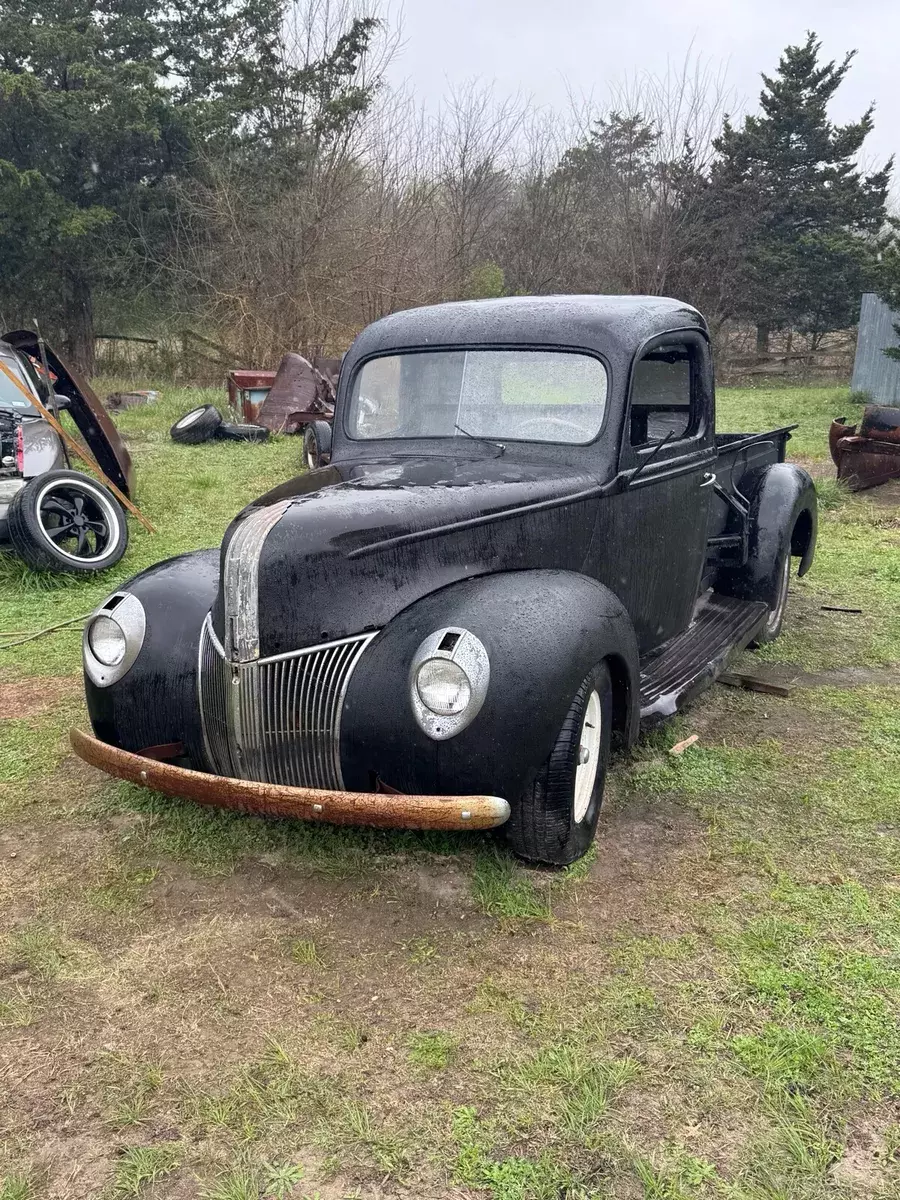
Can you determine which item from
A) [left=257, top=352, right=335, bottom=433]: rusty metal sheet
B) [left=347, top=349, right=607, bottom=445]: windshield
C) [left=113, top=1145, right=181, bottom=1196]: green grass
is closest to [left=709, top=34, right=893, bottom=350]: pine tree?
[left=257, top=352, right=335, bottom=433]: rusty metal sheet

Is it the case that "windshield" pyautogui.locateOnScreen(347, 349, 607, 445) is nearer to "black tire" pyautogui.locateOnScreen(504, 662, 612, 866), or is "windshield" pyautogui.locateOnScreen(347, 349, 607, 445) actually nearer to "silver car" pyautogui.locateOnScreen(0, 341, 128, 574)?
"black tire" pyautogui.locateOnScreen(504, 662, 612, 866)

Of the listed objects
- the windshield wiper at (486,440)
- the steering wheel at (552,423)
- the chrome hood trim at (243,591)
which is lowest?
the chrome hood trim at (243,591)

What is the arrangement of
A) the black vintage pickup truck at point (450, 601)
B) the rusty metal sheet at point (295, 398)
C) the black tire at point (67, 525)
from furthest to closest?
the rusty metal sheet at point (295, 398), the black tire at point (67, 525), the black vintage pickup truck at point (450, 601)

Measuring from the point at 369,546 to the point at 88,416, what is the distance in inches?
246

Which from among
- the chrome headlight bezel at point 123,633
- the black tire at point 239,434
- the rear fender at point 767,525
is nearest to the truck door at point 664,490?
the rear fender at point 767,525

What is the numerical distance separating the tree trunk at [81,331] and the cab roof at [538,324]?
61.5 ft

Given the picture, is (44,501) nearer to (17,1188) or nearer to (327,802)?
(327,802)

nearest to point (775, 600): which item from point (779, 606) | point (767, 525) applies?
point (779, 606)

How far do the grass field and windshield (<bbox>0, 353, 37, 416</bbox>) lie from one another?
15.0 ft

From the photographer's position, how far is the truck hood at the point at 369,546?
272 centimetres

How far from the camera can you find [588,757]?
291 centimetres

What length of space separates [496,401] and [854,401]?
1650 centimetres

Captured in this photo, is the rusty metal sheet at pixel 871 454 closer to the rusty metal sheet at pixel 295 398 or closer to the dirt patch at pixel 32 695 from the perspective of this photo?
the rusty metal sheet at pixel 295 398

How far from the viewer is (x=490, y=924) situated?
103 inches
